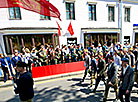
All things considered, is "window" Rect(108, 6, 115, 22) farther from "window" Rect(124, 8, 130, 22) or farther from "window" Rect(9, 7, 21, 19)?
"window" Rect(9, 7, 21, 19)

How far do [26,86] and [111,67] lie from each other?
2.99 metres

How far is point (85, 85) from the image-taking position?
5.62 m

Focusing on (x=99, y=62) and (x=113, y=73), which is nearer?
(x=113, y=73)

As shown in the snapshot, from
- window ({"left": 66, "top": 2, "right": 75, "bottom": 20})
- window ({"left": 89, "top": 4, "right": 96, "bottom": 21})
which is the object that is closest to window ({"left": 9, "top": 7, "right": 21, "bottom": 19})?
window ({"left": 66, "top": 2, "right": 75, "bottom": 20})

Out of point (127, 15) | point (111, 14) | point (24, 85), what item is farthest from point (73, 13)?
point (24, 85)

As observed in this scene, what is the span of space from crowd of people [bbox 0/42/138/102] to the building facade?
91.3 inches

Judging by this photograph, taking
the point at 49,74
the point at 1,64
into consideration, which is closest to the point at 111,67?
the point at 49,74

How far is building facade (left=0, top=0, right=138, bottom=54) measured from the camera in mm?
11000

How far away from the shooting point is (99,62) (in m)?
4.76

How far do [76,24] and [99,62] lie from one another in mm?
9527

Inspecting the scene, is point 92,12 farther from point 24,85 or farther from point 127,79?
point 24,85

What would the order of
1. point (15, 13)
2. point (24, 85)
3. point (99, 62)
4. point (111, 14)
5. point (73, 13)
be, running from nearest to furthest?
point (24, 85) < point (99, 62) < point (15, 13) < point (73, 13) < point (111, 14)

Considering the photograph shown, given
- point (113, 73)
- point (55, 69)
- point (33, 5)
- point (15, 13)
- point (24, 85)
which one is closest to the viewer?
point (24, 85)

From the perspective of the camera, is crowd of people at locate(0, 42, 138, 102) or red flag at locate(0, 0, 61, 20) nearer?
crowd of people at locate(0, 42, 138, 102)
